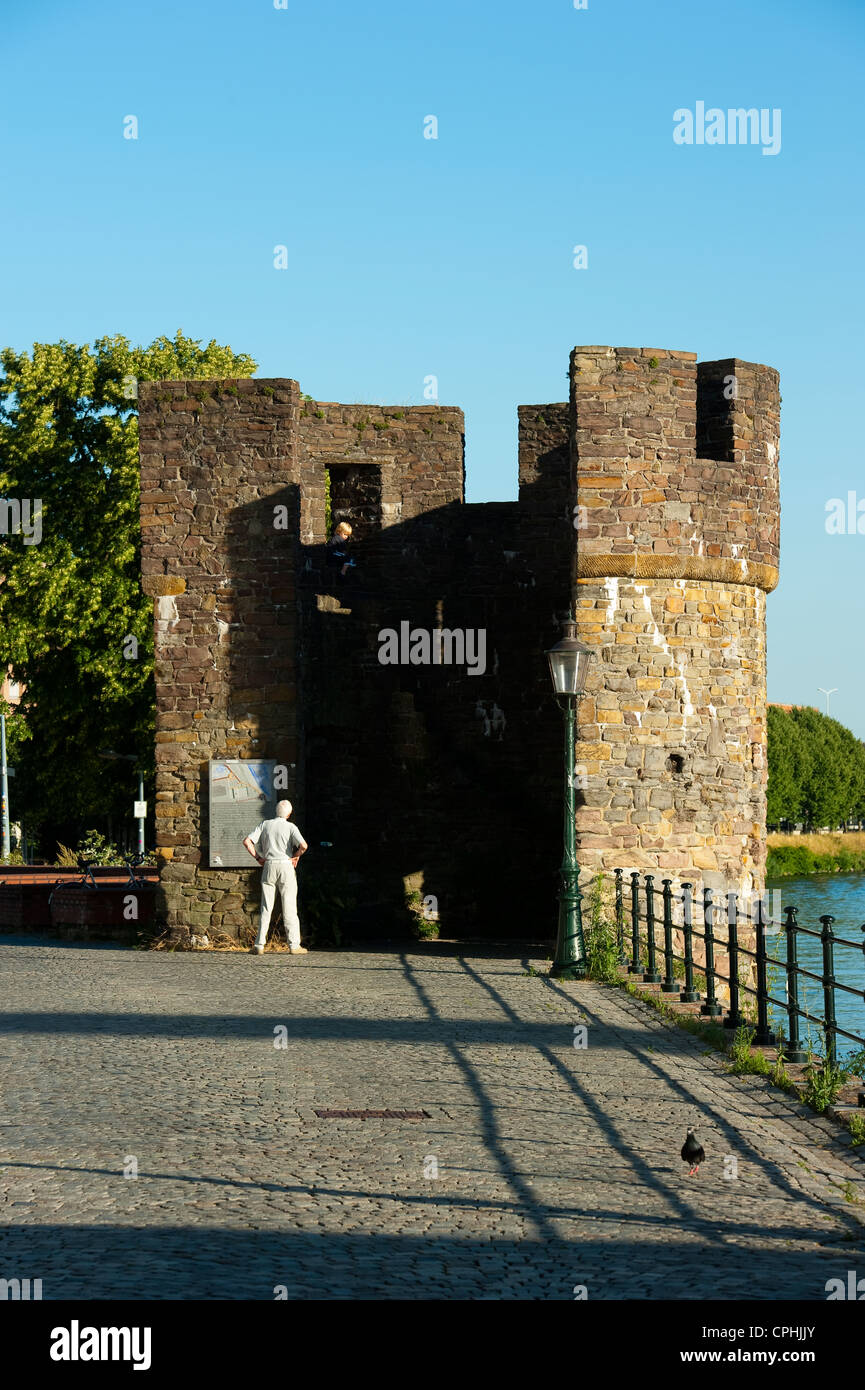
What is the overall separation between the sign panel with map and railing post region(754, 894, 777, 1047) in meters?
8.60

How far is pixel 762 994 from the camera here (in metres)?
10.6

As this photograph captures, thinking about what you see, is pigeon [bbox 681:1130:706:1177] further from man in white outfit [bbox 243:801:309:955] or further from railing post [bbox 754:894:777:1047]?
man in white outfit [bbox 243:801:309:955]

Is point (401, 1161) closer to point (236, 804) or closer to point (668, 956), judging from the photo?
point (668, 956)

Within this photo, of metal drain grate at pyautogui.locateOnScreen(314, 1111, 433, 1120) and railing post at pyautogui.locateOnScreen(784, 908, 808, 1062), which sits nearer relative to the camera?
metal drain grate at pyautogui.locateOnScreen(314, 1111, 433, 1120)

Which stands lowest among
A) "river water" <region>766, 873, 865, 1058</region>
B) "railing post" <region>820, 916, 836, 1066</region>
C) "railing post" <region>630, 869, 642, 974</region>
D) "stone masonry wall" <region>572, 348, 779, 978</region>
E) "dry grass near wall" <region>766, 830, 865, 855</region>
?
"dry grass near wall" <region>766, 830, 865, 855</region>

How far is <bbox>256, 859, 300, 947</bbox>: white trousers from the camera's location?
58.1 ft

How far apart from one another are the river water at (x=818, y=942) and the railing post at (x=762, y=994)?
18 centimetres

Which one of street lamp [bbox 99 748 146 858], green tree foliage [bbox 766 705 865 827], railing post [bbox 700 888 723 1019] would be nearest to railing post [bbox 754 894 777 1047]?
railing post [bbox 700 888 723 1019]

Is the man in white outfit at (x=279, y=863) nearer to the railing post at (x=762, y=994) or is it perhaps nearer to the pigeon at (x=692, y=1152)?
the railing post at (x=762, y=994)

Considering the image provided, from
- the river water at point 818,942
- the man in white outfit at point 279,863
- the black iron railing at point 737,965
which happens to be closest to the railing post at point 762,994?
the black iron railing at point 737,965

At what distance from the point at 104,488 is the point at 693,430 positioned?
1829cm

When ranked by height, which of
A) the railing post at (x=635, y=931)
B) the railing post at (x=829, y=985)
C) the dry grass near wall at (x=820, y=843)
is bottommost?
the dry grass near wall at (x=820, y=843)

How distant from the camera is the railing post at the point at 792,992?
9.73m
